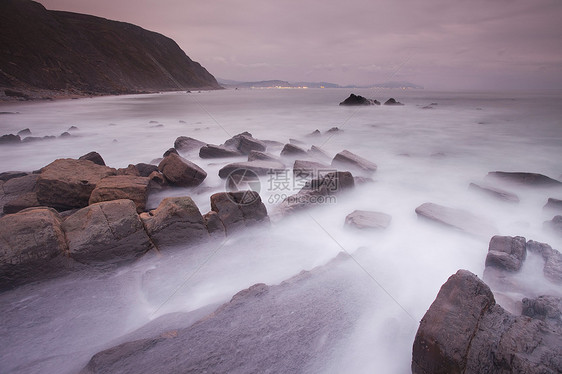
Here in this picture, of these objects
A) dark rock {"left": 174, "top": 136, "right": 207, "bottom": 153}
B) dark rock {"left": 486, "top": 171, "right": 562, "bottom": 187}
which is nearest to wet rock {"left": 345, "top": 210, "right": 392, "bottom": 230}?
dark rock {"left": 486, "top": 171, "right": 562, "bottom": 187}

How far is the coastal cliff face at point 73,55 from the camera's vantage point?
3122cm

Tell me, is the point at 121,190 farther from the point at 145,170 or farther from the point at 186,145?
the point at 186,145

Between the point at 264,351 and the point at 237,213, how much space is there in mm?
1727

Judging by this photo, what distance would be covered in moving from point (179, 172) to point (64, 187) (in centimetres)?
158

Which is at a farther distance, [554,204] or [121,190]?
[554,204]

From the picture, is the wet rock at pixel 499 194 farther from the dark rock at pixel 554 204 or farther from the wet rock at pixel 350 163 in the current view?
the wet rock at pixel 350 163

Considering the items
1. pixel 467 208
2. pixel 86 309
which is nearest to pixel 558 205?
pixel 467 208

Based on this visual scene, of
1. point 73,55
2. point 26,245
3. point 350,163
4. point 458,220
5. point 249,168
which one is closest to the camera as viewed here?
point 26,245

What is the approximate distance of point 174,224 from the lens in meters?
2.89

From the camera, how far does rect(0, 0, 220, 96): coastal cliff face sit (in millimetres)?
31219

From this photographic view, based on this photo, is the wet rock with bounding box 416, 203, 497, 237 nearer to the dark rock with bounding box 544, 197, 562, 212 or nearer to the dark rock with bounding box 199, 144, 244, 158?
the dark rock with bounding box 544, 197, 562, 212

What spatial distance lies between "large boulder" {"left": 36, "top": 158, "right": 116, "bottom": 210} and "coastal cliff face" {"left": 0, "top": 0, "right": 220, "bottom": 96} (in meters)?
30.6

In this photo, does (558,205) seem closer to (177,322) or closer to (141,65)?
(177,322)

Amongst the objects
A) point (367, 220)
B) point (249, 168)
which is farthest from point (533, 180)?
point (249, 168)
